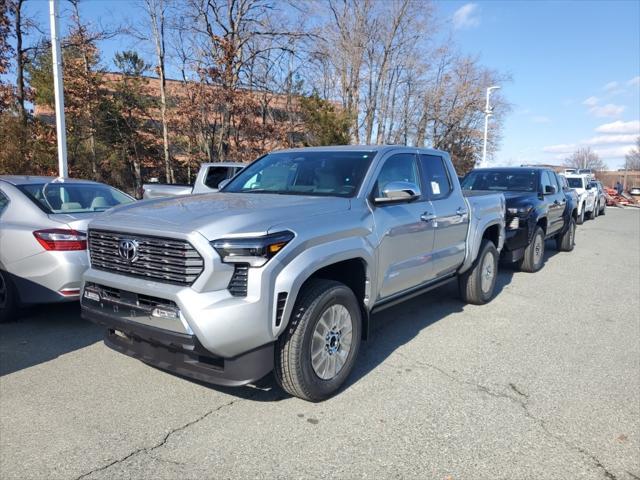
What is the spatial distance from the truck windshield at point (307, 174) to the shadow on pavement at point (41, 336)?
2.16 meters

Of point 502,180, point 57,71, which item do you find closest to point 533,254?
point 502,180

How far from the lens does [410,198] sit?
13.6ft

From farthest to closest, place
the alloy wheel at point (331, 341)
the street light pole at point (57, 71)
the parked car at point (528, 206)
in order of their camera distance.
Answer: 1. the street light pole at point (57, 71)
2. the parked car at point (528, 206)
3. the alloy wheel at point (331, 341)

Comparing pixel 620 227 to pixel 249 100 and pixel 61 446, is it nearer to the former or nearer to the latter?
pixel 249 100

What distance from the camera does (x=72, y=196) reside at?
5.56 meters

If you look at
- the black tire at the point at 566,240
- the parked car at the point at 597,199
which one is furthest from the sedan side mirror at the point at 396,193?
the parked car at the point at 597,199

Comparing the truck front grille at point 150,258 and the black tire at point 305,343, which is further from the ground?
the truck front grille at point 150,258

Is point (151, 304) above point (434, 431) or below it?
above

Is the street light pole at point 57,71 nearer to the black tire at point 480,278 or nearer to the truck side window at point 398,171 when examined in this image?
the truck side window at point 398,171

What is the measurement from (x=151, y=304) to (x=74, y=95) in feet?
53.2

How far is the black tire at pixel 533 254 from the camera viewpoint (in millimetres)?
8453

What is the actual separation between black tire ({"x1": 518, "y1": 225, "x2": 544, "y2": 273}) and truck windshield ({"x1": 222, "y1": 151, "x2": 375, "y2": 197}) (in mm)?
5324

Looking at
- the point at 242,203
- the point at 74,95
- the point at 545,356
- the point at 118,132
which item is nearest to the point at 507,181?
the point at 545,356

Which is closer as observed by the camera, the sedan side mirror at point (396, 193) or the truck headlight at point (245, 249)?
the truck headlight at point (245, 249)
